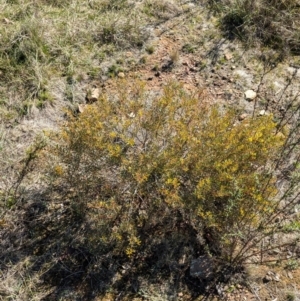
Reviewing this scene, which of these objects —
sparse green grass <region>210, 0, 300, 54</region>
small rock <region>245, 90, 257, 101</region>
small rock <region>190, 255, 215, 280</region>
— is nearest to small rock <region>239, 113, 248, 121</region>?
small rock <region>245, 90, 257, 101</region>

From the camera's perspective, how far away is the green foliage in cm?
296

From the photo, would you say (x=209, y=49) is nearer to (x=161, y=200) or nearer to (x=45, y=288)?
(x=161, y=200)

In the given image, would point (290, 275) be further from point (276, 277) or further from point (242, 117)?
point (242, 117)

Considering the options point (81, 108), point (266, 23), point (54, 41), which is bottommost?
point (81, 108)

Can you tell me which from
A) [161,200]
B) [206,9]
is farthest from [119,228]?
[206,9]

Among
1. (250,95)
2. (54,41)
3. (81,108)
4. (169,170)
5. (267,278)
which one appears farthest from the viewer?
(54,41)

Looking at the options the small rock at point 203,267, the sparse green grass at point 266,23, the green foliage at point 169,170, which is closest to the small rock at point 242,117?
the green foliage at point 169,170

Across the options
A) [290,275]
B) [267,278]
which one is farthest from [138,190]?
[290,275]

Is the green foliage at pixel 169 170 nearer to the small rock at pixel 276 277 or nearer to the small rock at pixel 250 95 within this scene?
the small rock at pixel 276 277

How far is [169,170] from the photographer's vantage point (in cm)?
309

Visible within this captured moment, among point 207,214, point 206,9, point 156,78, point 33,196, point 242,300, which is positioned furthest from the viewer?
point 206,9

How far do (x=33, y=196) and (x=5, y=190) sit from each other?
0.80 ft

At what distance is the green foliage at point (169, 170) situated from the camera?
9.73 ft

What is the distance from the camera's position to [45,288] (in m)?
3.16
